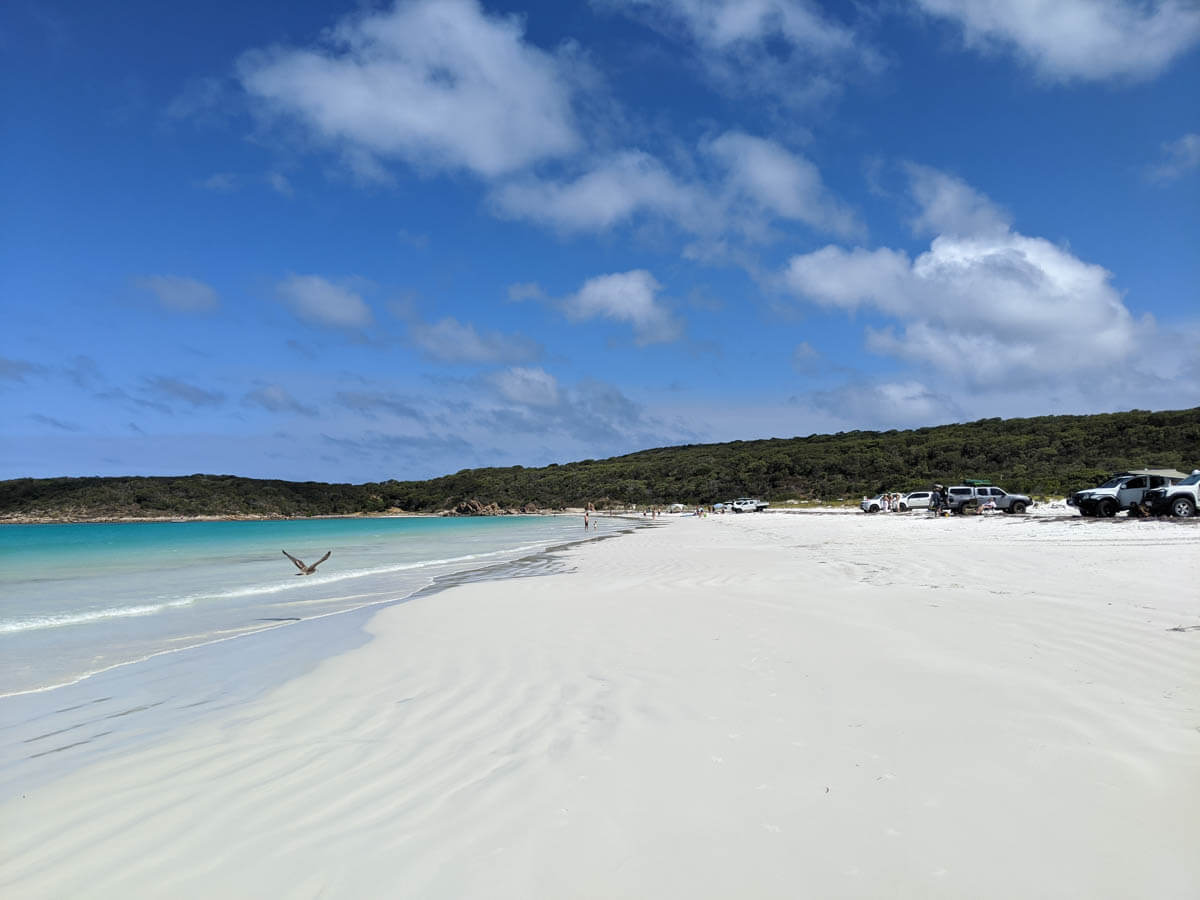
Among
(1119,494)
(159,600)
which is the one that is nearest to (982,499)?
(1119,494)

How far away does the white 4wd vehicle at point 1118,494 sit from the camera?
77.3 ft

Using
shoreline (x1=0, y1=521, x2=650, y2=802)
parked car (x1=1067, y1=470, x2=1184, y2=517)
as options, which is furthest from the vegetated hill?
shoreline (x1=0, y1=521, x2=650, y2=802)

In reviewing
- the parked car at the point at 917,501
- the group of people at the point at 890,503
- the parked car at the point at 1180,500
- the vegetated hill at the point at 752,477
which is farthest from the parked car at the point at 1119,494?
the vegetated hill at the point at 752,477

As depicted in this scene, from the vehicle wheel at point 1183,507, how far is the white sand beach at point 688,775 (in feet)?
60.1

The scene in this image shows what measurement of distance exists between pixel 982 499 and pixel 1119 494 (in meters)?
10.8

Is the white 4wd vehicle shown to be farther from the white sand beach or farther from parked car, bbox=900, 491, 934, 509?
the white sand beach

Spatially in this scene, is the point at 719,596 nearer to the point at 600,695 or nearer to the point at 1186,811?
the point at 600,695

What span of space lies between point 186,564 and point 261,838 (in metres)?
26.1

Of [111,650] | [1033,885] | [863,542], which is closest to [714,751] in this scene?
[1033,885]

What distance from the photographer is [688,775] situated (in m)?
3.80

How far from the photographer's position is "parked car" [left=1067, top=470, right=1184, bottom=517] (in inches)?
928

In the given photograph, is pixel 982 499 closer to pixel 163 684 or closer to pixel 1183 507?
pixel 1183 507

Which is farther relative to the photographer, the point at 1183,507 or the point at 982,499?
the point at 982,499

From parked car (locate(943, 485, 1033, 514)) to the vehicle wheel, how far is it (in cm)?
1135
